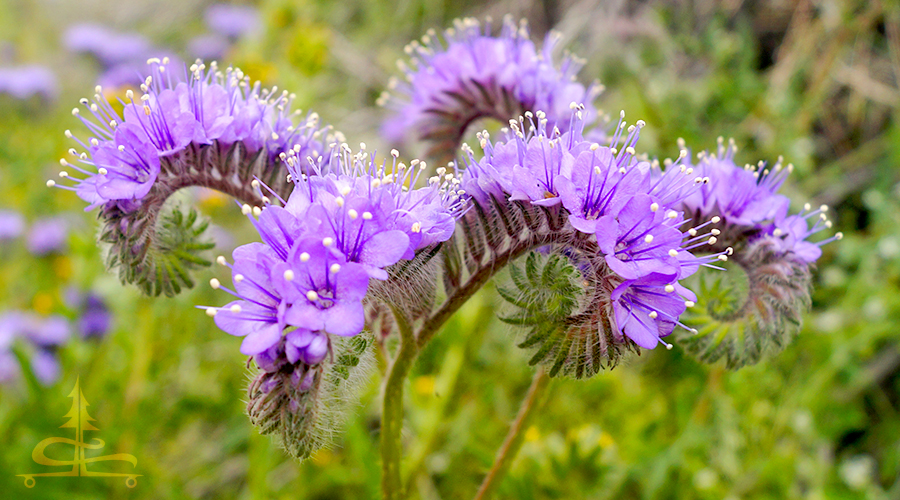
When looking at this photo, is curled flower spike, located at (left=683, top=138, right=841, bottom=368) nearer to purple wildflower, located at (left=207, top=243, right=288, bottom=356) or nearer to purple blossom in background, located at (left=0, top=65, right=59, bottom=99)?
purple wildflower, located at (left=207, top=243, right=288, bottom=356)

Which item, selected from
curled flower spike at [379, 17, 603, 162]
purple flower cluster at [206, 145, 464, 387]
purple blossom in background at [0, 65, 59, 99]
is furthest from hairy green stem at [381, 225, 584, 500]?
purple blossom in background at [0, 65, 59, 99]

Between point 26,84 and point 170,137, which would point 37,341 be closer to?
point 26,84

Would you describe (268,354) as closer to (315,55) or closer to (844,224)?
(315,55)

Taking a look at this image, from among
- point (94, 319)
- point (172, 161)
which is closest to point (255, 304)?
point (172, 161)

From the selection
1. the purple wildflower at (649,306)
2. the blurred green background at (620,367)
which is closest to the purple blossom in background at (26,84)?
the blurred green background at (620,367)

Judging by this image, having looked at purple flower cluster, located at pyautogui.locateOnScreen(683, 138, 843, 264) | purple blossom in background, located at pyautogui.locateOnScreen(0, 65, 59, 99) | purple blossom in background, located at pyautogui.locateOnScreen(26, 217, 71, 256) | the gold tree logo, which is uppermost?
purple blossom in background, located at pyautogui.locateOnScreen(0, 65, 59, 99)

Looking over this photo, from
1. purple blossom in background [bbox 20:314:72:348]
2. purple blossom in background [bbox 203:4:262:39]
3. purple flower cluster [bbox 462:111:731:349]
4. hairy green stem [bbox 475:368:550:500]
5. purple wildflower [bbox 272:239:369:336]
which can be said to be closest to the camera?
purple wildflower [bbox 272:239:369:336]
